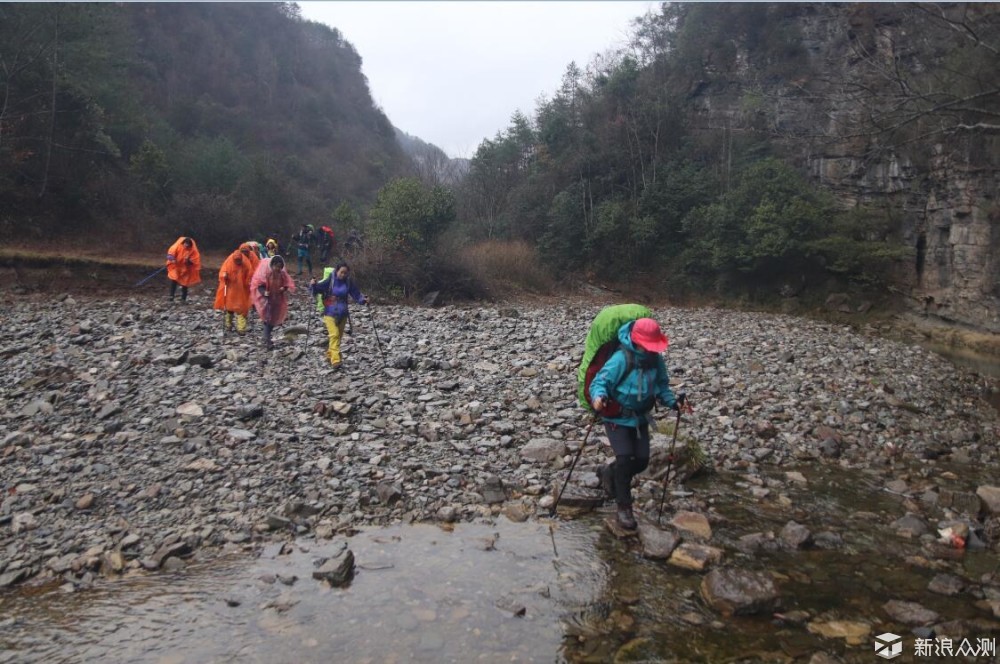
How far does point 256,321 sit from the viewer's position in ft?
46.6

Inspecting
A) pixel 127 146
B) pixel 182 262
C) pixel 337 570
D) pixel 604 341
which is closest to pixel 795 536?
pixel 604 341

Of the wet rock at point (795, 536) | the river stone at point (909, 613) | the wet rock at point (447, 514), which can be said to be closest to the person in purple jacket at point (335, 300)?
the wet rock at point (447, 514)

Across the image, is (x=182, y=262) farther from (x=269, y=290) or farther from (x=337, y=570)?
(x=337, y=570)

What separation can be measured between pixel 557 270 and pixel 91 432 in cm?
2505

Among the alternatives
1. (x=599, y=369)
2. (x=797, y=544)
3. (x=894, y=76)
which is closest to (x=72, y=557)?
(x=599, y=369)

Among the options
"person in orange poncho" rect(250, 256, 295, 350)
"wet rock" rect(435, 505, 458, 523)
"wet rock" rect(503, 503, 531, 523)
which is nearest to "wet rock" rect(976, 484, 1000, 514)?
"wet rock" rect(503, 503, 531, 523)

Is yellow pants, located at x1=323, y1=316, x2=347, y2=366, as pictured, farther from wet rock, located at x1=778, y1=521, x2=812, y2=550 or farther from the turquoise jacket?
wet rock, located at x1=778, y1=521, x2=812, y2=550

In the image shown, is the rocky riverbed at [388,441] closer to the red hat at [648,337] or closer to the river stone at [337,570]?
the river stone at [337,570]

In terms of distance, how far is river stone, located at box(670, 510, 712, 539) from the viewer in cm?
580

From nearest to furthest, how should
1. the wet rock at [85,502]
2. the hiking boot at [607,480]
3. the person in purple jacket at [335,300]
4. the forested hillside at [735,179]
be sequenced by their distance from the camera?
the wet rock at [85,502] → the hiking boot at [607,480] → the person in purple jacket at [335,300] → the forested hillside at [735,179]

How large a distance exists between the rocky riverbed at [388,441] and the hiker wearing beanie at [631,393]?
71 cm

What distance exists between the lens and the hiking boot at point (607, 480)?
249 inches

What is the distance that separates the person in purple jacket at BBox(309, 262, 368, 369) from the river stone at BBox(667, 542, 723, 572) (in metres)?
6.97

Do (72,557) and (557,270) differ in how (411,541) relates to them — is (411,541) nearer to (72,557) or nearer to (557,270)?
(72,557)
